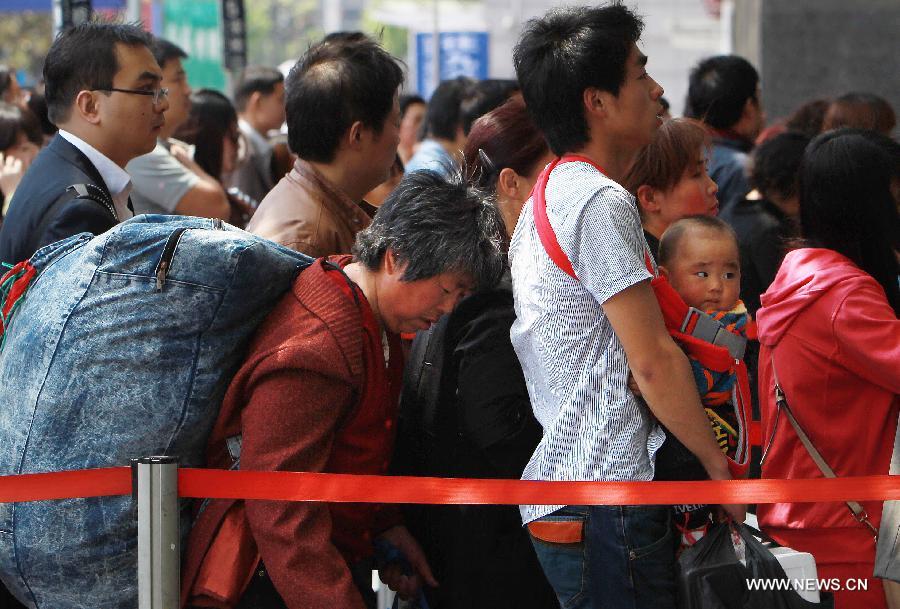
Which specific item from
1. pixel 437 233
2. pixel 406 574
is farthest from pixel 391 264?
pixel 406 574

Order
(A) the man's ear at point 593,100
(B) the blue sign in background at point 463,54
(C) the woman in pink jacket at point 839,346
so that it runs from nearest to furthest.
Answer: (A) the man's ear at point 593,100
(C) the woman in pink jacket at point 839,346
(B) the blue sign in background at point 463,54

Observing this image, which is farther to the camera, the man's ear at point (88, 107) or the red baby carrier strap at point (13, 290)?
the man's ear at point (88, 107)

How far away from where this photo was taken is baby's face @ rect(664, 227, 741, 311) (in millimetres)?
3404

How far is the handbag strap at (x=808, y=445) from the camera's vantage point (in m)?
3.02

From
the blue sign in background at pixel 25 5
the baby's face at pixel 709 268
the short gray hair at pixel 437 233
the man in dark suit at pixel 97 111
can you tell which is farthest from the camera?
the blue sign in background at pixel 25 5

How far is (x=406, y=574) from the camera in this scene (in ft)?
10.3

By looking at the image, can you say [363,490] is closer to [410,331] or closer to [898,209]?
[410,331]

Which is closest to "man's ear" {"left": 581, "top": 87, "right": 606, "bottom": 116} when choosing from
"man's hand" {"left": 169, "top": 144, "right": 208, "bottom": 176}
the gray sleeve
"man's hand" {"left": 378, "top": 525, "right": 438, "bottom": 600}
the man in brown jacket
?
the man in brown jacket

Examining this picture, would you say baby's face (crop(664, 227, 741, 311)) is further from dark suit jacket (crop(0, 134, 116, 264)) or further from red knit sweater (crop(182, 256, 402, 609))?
dark suit jacket (crop(0, 134, 116, 264))


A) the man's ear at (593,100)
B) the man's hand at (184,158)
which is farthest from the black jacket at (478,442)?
the man's hand at (184,158)

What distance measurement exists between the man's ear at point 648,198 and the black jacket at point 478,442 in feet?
3.43

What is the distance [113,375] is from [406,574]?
40.0 inches

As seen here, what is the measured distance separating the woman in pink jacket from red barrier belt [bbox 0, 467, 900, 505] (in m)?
0.21

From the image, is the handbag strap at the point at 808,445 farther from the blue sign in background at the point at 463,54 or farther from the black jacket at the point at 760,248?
the blue sign in background at the point at 463,54
